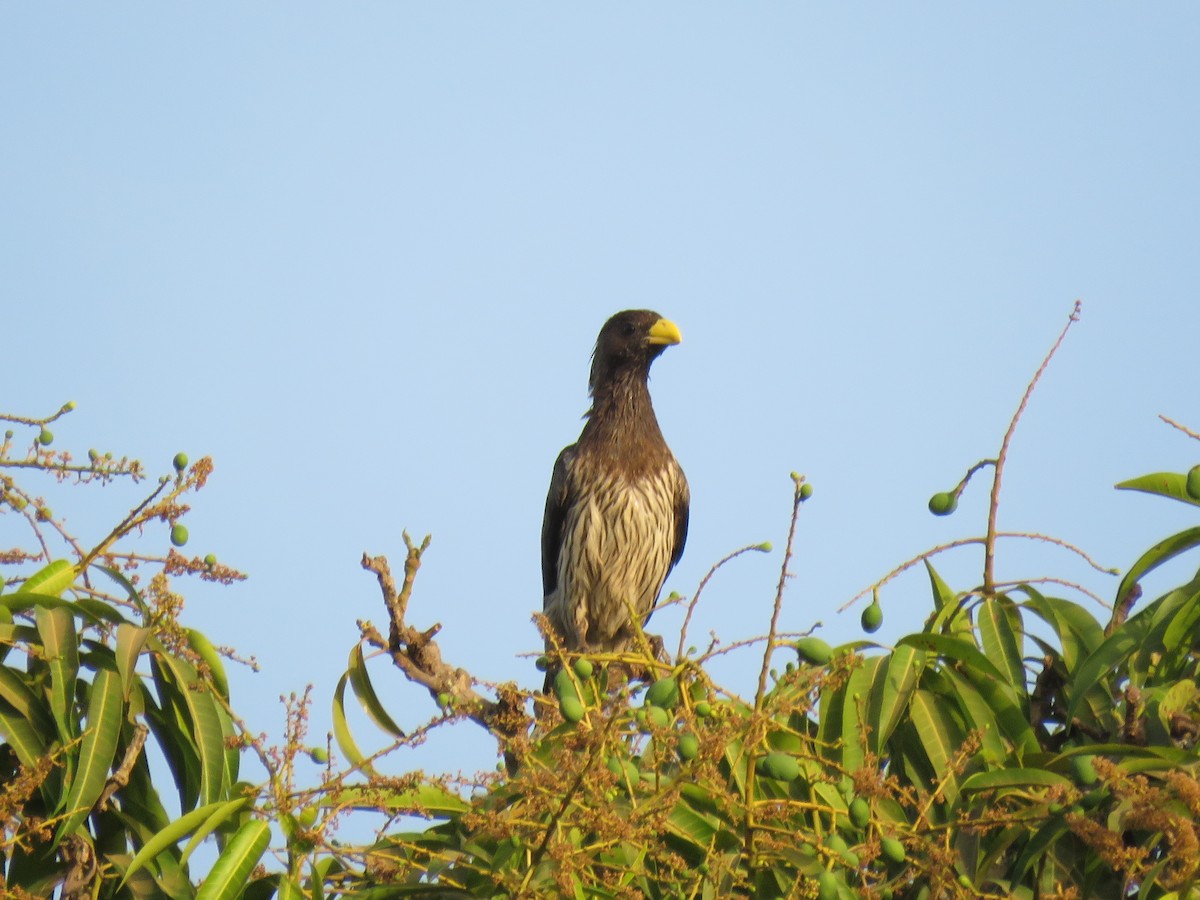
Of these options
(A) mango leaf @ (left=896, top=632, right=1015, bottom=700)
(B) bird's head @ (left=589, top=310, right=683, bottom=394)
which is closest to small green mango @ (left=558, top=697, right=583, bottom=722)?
(A) mango leaf @ (left=896, top=632, right=1015, bottom=700)

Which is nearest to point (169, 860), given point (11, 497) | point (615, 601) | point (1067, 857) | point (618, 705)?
point (11, 497)

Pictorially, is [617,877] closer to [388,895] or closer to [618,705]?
[388,895]

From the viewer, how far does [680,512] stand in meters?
8.13

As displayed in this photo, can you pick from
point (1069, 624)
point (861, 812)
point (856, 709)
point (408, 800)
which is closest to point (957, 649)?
point (856, 709)

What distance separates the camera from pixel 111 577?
311 cm

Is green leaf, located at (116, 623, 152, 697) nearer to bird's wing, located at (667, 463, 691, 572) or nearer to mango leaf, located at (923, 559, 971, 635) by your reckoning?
mango leaf, located at (923, 559, 971, 635)

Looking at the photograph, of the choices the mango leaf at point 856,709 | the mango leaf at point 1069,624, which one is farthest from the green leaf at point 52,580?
the mango leaf at point 1069,624

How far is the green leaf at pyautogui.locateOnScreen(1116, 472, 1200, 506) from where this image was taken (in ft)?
9.78

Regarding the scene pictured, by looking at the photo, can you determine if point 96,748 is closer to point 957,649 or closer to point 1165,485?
point 957,649

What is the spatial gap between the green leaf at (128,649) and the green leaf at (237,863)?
1.41ft

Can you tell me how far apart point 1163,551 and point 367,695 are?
2020 mm

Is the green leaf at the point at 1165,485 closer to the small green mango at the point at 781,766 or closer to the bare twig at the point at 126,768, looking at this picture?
the small green mango at the point at 781,766

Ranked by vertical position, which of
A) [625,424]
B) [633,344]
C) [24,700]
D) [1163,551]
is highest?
[633,344]

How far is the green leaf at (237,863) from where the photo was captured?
2.59 m
